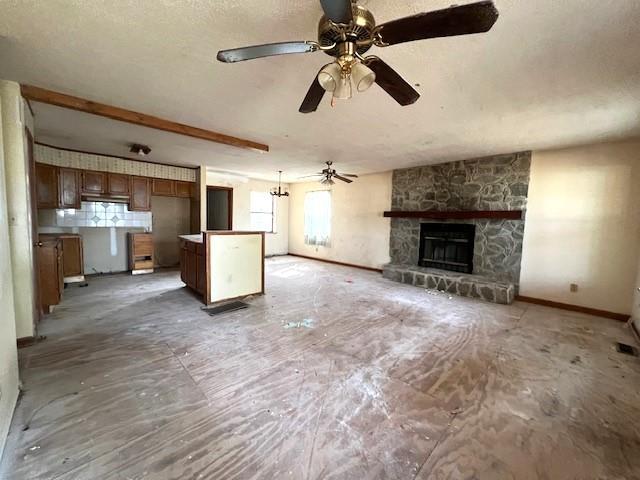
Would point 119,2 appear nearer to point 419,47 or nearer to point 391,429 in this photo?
point 419,47

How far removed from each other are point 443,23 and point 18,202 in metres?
3.55

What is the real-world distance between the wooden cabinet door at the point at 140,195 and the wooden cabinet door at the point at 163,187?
0.11 meters

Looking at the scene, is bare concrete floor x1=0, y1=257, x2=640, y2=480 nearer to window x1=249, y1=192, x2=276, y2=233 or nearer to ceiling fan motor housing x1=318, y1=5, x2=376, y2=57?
ceiling fan motor housing x1=318, y1=5, x2=376, y2=57

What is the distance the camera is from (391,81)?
63.4 inches

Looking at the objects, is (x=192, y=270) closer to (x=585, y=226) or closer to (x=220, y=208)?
(x=220, y=208)

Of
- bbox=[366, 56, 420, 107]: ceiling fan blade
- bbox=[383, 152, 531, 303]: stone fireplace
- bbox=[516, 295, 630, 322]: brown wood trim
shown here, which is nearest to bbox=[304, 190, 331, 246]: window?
bbox=[383, 152, 531, 303]: stone fireplace

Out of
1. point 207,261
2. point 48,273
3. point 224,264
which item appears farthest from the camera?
point 224,264

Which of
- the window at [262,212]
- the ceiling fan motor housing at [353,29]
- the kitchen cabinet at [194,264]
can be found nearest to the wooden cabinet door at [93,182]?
the kitchen cabinet at [194,264]

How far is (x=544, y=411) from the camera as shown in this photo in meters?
1.76

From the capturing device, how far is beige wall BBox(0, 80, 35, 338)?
233 cm

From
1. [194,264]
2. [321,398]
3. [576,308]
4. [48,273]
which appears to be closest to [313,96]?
[321,398]

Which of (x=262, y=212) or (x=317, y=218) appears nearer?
(x=317, y=218)

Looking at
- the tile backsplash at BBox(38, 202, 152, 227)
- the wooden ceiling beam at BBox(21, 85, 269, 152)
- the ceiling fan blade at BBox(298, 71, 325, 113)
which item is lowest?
the tile backsplash at BBox(38, 202, 152, 227)

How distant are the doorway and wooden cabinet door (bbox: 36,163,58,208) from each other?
2.93m
